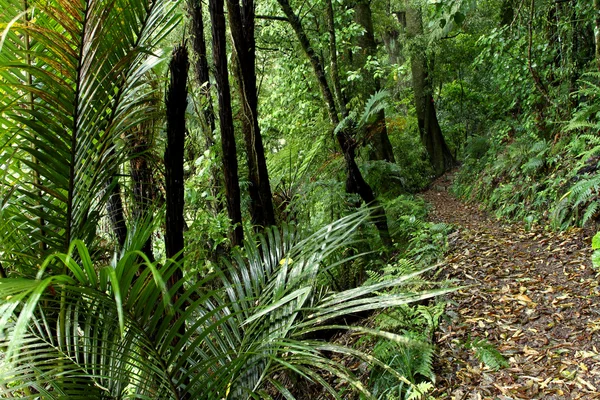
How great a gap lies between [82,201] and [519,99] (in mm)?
8872

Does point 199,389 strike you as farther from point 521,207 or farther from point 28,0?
point 521,207

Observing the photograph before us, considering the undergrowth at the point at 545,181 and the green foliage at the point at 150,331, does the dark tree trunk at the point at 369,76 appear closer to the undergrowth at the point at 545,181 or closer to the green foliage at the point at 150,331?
the undergrowth at the point at 545,181

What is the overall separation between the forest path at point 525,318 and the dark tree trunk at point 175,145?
1.65 metres

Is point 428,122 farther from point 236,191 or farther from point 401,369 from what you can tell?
point 401,369

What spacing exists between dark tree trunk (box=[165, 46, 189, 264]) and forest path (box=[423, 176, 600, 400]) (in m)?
1.65

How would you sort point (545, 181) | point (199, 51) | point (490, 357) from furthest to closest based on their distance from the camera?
point (199, 51), point (545, 181), point (490, 357)

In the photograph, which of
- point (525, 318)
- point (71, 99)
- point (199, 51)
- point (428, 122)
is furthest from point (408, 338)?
point (428, 122)

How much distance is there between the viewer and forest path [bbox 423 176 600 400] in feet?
8.37

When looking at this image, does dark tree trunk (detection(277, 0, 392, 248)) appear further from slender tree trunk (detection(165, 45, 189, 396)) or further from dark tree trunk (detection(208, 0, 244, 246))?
slender tree trunk (detection(165, 45, 189, 396))

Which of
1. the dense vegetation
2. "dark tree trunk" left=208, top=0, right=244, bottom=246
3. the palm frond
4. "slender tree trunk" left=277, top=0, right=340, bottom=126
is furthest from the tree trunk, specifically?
the palm frond

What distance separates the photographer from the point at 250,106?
3.90 m

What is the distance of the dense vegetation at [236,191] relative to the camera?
148cm

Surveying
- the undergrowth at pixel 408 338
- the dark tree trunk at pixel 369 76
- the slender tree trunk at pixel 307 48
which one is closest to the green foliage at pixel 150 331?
the undergrowth at pixel 408 338

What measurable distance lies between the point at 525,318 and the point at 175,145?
10.0ft
